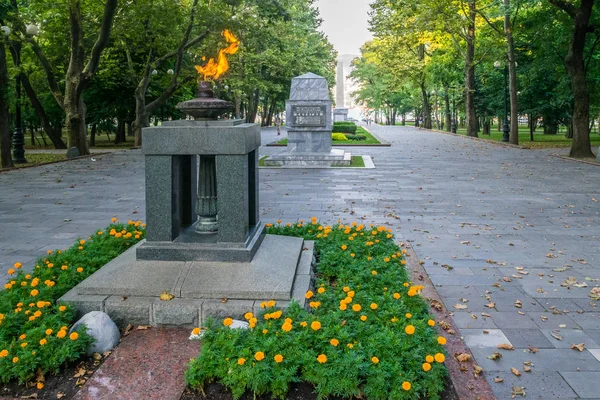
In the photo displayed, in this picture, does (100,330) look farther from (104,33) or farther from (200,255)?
(104,33)

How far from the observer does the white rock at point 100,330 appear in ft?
13.9

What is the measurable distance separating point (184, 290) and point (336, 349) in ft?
5.41

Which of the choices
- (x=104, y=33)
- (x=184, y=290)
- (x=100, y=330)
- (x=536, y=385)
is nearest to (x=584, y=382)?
(x=536, y=385)

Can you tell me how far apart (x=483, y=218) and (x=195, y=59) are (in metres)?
26.0

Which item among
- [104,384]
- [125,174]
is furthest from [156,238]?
[125,174]

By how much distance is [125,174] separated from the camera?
1689cm

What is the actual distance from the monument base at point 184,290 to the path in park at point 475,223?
1708 mm

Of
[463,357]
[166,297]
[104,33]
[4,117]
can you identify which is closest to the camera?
[463,357]

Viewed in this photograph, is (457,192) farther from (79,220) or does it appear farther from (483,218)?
(79,220)

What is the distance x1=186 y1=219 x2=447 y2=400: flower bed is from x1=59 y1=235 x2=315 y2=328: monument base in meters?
0.21

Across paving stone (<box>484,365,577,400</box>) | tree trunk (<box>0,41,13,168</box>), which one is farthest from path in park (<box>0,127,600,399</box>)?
tree trunk (<box>0,41,13,168</box>)

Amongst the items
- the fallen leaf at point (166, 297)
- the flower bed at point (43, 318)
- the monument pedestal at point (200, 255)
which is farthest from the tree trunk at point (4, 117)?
the fallen leaf at point (166, 297)

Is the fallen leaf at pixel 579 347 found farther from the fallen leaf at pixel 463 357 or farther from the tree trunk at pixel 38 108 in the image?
the tree trunk at pixel 38 108

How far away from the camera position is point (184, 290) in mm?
4785
